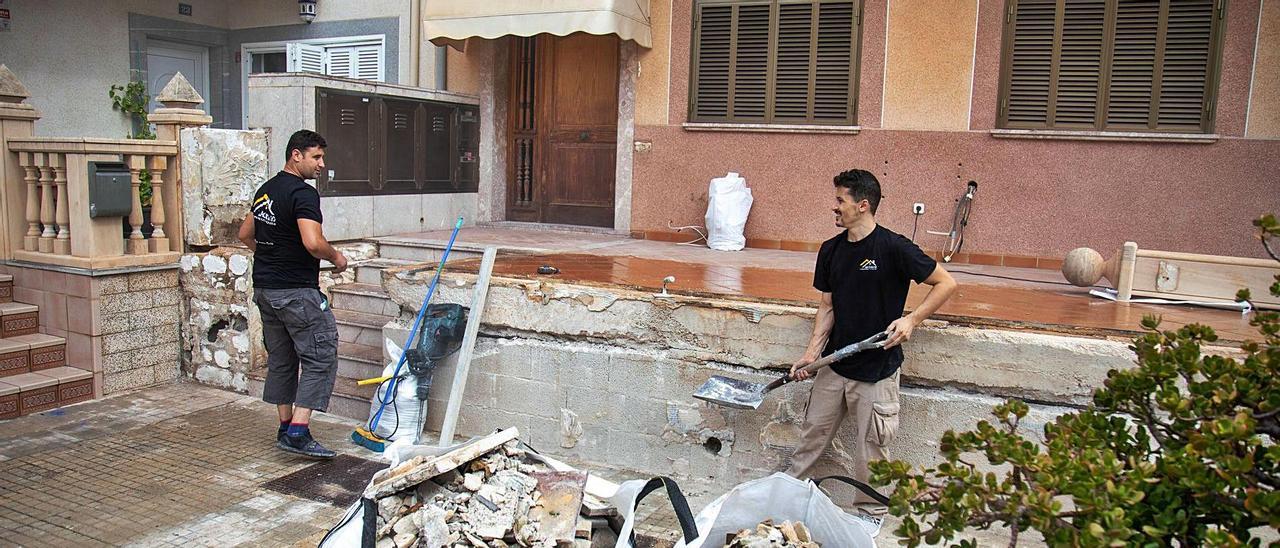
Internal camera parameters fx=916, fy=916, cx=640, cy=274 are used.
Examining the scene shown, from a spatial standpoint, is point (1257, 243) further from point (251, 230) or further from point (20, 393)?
point (20, 393)

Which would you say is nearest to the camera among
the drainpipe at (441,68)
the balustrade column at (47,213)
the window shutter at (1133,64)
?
the balustrade column at (47,213)

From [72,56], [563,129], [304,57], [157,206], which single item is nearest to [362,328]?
[157,206]

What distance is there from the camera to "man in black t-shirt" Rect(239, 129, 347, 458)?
538 centimetres

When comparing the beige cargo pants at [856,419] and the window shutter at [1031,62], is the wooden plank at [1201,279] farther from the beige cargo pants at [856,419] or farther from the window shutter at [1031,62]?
the window shutter at [1031,62]

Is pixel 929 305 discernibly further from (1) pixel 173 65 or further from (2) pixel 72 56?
(1) pixel 173 65

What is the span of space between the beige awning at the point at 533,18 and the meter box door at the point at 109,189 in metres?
3.61

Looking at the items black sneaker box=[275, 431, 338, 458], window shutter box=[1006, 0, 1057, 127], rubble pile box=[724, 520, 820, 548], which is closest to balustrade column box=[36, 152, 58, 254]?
black sneaker box=[275, 431, 338, 458]

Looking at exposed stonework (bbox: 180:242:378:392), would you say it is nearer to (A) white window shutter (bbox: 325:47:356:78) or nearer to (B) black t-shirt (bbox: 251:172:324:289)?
(B) black t-shirt (bbox: 251:172:324:289)

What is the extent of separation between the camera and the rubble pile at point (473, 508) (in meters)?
3.56

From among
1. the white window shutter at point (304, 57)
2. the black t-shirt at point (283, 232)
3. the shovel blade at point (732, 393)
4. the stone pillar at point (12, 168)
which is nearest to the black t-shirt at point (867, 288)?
the shovel blade at point (732, 393)

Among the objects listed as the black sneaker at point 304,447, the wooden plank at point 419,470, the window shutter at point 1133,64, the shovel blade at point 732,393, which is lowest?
the black sneaker at point 304,447

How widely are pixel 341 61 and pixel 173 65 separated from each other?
259cm

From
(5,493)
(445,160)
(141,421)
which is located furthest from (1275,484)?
(445,160)

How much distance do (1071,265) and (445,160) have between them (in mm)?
6372
